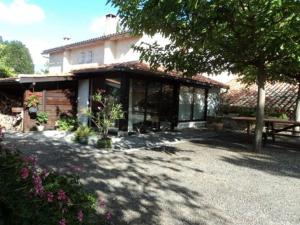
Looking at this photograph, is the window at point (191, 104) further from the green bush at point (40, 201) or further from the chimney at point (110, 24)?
the green bush at point (40, 201)

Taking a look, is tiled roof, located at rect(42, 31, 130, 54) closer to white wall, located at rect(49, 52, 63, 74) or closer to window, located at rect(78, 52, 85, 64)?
white wall, located at rect(49, 52, 63, 74)

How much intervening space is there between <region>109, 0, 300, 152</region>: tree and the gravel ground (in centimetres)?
220

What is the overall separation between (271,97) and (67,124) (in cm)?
1409

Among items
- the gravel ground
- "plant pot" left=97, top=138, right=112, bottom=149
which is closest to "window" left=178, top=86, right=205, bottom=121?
the gravel ground

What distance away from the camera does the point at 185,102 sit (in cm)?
1970

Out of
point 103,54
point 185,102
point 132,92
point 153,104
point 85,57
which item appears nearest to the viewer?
point 132,92

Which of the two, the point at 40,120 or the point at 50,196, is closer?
the point at 50,196

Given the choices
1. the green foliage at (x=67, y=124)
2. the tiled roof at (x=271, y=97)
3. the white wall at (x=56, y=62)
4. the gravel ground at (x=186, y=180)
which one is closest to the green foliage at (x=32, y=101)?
the green foliage at (x=67, y=124)

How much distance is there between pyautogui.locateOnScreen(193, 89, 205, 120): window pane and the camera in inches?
816

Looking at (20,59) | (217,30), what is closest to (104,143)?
(217,30)

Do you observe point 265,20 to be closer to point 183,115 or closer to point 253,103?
point 183,115

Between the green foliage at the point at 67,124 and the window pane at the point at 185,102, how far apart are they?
5666 mm

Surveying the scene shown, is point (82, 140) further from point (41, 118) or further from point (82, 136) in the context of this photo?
point (41, 118)

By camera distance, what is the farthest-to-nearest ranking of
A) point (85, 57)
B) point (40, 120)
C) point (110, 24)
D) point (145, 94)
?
point (110, 24), point (85, 57), point (145, 94), point (40, 120)
